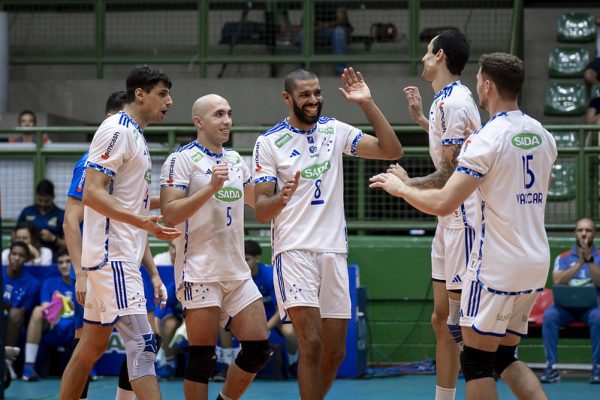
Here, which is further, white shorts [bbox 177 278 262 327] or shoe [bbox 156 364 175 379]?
shoe [bbox 156 364 175 379]

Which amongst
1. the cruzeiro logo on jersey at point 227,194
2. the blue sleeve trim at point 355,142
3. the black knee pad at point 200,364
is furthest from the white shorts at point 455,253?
the black knee pad at point 200,364

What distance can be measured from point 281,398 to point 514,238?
4.97m

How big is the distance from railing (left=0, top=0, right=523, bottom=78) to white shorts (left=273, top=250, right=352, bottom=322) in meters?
10.00

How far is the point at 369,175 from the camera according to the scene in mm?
13445

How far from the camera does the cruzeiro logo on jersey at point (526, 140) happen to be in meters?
6.02

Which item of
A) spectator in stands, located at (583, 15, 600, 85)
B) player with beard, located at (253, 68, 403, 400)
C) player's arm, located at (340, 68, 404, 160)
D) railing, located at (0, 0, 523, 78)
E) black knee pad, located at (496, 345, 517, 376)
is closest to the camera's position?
black knee pad, located at (496, 345, 517, 376)

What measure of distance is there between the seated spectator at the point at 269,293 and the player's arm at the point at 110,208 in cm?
499

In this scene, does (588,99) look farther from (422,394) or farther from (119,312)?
(119,312)

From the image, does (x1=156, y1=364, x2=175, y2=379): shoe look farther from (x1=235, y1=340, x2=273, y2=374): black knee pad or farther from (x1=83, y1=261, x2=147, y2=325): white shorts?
(x1=83, y1=261, x2=147, y2=325): white shorts

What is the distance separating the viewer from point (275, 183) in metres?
7.36

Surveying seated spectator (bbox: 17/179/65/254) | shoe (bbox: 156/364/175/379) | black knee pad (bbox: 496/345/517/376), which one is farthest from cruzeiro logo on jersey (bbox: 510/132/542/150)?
seated spectator (bbox: 17/179/65/254)

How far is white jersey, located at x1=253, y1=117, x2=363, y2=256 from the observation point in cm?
731

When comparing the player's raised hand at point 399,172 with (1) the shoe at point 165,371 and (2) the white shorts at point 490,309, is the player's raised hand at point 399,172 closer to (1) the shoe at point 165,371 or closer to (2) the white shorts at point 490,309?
(2) the white shorts at point 490,309

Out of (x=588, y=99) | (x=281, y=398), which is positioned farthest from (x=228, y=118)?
(x=588, y=99)
